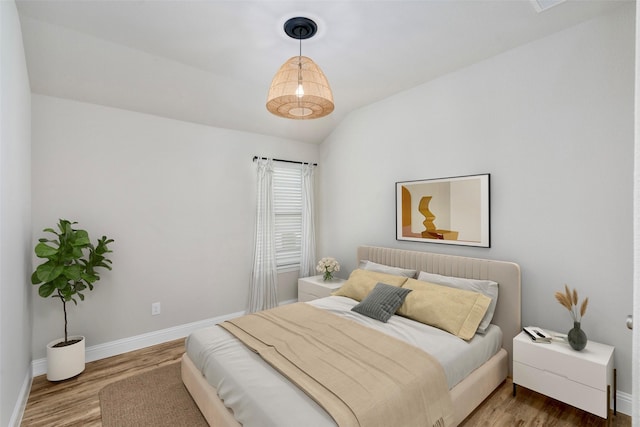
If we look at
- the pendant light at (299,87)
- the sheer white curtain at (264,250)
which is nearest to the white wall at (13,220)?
the pendant light at (299,87)

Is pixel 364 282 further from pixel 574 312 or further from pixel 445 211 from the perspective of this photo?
pixel 574 312

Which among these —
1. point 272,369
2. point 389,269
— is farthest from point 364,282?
point 272,369

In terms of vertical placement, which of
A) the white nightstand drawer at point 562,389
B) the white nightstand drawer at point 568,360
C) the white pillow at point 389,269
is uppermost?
the white pillow at point 389,269

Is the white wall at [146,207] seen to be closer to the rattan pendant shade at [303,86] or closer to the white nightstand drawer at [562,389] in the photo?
the rattan pendant shade at [303,86]

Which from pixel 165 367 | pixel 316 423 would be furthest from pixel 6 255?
pixel 316 423

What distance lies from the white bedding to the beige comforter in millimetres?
Answer: 69

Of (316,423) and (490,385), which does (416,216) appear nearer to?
(490,385)

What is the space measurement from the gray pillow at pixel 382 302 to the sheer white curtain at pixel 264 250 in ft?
5.55

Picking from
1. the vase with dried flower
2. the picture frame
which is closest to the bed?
the picture frame

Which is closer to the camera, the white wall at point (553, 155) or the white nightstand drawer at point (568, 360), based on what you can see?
the white nightstand drawer at point (568, 360)

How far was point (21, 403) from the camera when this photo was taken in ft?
7.18

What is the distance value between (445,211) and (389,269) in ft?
2.75

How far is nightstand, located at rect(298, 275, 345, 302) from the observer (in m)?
3.69

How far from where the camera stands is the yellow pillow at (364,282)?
2.93m
